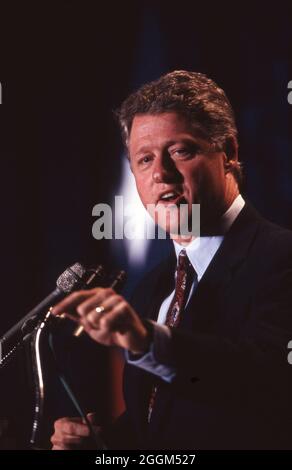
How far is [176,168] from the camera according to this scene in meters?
1.72

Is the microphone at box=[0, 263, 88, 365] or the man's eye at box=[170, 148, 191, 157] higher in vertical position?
the man's eye at box=[170, 148, 191, 157]

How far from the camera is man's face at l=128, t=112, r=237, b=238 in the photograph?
172 cm

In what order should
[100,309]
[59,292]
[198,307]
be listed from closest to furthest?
[100,309]
[59,292]
[198,307]

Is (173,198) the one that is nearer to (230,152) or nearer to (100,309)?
(230,152)

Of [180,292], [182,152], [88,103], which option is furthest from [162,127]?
[88,103]

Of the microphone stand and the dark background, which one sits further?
the dark background

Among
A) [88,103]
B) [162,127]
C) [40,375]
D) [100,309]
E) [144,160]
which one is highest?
[88,103]

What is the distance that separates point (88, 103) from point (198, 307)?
1480mm

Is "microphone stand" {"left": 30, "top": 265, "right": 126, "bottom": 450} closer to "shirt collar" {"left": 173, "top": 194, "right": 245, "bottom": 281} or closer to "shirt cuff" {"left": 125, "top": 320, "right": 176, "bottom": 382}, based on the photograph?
"shirt cuff" {"left": 125, "top": 320, "right": 176, "bottom": 382}

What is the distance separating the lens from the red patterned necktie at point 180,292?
1.68 metres

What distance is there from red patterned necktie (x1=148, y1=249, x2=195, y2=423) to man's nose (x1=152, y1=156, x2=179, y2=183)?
28 centimetres

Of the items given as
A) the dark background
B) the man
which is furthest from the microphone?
the dark background

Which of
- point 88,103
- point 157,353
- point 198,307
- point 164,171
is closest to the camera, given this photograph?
point 157,353

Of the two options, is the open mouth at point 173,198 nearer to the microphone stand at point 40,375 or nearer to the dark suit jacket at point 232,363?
the dark suit jacket at point 232,363
